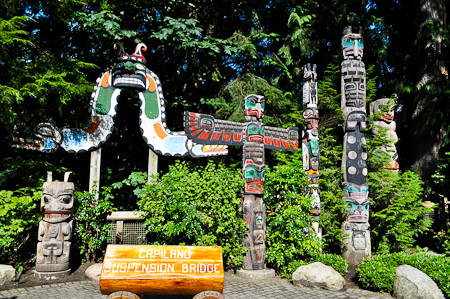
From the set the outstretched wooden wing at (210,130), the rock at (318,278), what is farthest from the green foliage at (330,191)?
the outstretched wooden wing at (210,130)

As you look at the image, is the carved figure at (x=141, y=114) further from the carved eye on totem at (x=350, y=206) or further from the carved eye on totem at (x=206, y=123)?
the carved eye on totem at (x=350, y=206)

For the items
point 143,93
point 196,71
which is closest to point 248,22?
point 196,71

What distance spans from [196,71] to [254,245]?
21.0 feet

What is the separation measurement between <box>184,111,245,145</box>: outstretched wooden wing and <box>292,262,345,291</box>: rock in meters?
2.72

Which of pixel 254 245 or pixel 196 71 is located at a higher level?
pixel 196 71

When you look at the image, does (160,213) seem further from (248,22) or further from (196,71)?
(248,22)

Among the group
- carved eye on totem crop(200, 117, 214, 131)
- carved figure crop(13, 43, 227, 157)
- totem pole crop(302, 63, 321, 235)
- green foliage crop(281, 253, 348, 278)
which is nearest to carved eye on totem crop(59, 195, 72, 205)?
carved figure crop(13, 43, 227, 157)

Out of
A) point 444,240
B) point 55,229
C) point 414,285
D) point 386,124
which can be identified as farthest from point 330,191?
point 55,229

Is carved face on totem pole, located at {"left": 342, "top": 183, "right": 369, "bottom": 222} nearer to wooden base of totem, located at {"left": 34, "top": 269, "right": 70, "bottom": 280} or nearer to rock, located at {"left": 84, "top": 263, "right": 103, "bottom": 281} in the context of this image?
rock, located at {"left": 84, "top": 263, "right": 103, "bottom": 281}

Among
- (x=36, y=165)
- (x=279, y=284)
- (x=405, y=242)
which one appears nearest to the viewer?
(x=279, y=284)

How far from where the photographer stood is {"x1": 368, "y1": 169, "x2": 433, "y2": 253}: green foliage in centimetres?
782

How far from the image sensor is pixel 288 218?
6684 millimetres

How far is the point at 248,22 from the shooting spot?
11.8 m

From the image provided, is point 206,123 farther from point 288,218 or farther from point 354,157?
point 354,157
